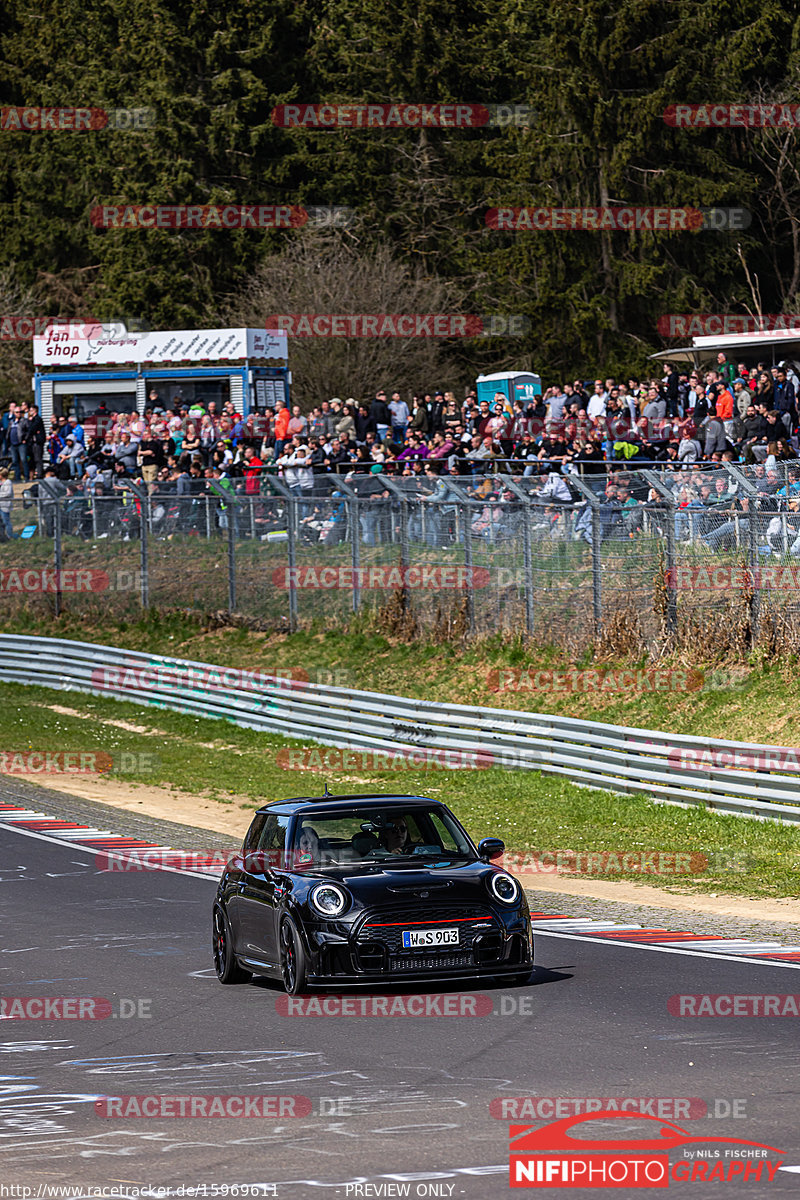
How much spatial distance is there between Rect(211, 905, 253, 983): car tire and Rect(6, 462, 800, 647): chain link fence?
11.8 m

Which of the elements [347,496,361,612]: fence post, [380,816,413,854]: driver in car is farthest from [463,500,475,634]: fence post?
[380,816,413,854]: driver in car

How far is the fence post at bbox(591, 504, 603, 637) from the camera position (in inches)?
1005

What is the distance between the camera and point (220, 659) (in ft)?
109

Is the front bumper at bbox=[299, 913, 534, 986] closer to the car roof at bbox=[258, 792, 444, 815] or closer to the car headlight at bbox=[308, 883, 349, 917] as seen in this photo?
the car headlight at bbox=[308, 883, 349, 917]

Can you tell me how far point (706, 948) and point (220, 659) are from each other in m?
20.3

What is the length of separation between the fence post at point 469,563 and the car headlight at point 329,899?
54.9 ft

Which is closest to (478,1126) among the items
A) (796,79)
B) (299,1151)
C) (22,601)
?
(299,1151)

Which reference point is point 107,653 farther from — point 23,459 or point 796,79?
point 796,79

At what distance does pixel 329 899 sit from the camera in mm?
11586

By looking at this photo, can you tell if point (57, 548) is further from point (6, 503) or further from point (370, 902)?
point (370, 902)

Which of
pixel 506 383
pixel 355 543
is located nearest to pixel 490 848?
pixel 355 543

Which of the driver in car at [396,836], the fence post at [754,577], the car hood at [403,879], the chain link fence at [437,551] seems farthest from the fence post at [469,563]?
the car hood at [403,879]

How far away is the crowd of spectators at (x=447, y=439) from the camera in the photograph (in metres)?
28.4

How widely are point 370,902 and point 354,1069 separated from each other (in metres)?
1.81
